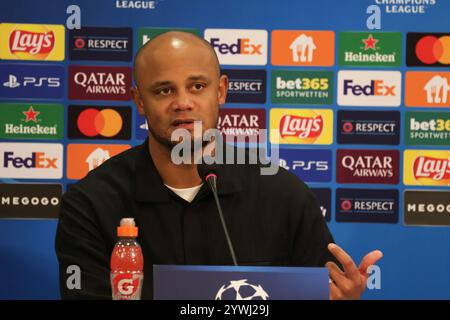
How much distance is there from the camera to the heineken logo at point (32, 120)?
3.31 metres

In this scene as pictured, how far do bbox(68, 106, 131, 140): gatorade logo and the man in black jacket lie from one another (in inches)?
34.0

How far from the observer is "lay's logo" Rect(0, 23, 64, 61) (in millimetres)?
3311

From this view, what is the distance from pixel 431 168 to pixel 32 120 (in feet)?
6.21

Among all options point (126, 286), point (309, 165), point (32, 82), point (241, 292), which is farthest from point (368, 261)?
point (32, 82)

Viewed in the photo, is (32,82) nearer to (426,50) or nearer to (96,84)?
(96,84)

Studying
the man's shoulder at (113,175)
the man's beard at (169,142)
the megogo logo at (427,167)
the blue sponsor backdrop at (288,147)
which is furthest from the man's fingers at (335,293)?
the megogo logo at (427,167)

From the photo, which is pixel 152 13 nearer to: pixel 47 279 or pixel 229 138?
pixel 229 138

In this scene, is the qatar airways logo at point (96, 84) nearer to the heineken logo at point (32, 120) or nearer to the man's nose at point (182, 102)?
the heineken logo at point (32, 120)

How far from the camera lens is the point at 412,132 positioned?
132 inches

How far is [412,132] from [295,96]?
0.58 meters

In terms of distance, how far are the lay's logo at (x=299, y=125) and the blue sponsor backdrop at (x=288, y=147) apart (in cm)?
4

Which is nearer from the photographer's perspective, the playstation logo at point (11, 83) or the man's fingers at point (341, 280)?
the man's fingers at point (341, 280)

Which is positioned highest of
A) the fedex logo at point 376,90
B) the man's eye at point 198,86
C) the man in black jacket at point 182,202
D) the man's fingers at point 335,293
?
the fedex logo at point 376,90
